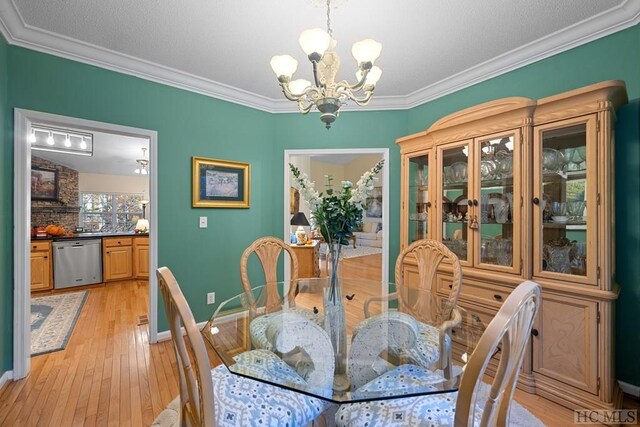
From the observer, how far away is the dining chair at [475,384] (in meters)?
0.77

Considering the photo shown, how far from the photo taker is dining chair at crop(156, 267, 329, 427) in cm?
91

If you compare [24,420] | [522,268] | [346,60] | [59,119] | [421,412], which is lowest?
[24,420]

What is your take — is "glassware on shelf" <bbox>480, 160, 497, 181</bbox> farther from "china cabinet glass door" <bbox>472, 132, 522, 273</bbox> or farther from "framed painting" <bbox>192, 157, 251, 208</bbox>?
"framed painting" <bbox>192, 157, 251, 208</bbox>

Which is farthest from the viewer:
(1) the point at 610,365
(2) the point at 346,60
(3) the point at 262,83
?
(3) the point at 262,83

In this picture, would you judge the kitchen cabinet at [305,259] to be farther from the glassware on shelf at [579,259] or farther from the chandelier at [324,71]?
the glassware on shelf at [579,259]

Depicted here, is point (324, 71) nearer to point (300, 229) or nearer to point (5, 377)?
point (5, 377)

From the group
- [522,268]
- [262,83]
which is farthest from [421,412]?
[262,83]

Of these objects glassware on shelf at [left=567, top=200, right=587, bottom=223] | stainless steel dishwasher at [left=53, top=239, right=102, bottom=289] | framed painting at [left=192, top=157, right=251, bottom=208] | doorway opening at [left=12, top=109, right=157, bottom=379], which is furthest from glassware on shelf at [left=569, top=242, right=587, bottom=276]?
stainless steel dishwasher at [left=53, top=239, right=102, bottom=289]

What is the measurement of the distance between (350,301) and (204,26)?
7.41ft

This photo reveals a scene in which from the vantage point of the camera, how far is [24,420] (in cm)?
168

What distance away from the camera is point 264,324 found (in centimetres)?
174

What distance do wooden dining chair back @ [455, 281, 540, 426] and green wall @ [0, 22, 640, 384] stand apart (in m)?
1.74

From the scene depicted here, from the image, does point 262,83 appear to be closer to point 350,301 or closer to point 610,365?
point 350,301

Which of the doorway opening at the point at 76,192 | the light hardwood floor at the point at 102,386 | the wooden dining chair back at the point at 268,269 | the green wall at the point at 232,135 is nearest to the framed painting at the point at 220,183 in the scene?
the green wall at the point at 232,135
